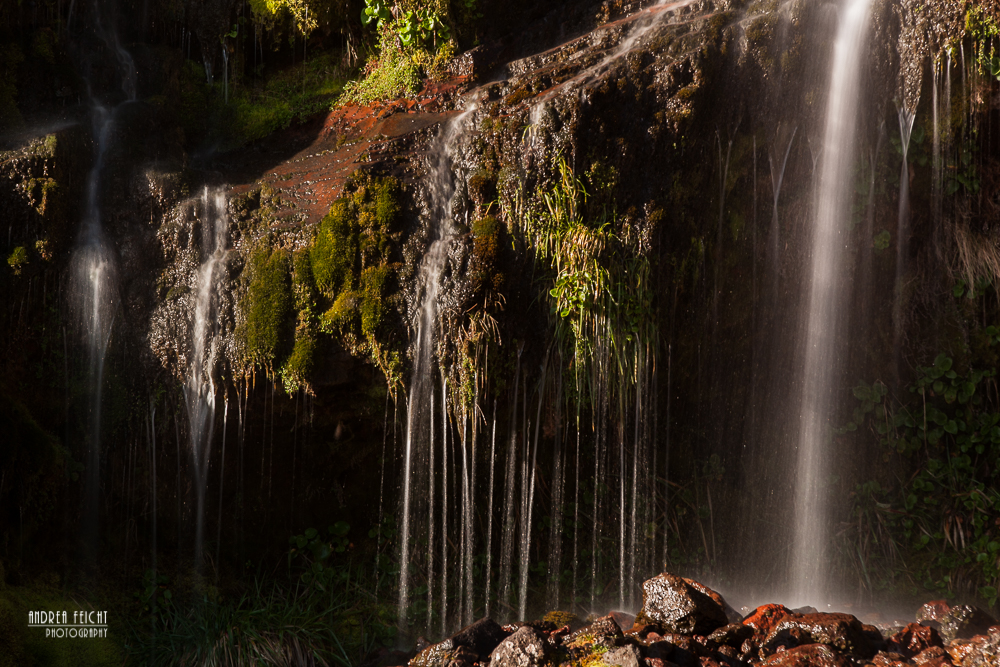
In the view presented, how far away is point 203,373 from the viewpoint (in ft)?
18.7

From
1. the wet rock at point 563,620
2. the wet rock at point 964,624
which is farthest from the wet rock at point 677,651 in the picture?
the wet rock at point 964,624

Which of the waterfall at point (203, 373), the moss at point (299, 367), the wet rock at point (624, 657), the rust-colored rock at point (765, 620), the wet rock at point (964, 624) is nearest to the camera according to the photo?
the wet rock at point (624, 657)

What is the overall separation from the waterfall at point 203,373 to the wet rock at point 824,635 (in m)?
4.23

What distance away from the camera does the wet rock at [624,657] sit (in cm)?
389

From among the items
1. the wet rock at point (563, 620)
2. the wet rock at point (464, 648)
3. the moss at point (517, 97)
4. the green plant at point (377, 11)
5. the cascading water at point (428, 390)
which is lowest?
the wet rock at point (563, 620)

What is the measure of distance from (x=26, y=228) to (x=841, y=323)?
711cm

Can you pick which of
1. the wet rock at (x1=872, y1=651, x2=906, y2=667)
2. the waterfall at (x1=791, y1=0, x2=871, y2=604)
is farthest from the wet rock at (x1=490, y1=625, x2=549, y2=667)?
the waterfall at (x1=791, y1=0, x2=871, y2=604)

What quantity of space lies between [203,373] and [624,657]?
372 centimetres

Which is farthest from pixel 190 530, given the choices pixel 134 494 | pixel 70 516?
pixel 70 516

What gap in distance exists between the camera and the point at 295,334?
222 inches

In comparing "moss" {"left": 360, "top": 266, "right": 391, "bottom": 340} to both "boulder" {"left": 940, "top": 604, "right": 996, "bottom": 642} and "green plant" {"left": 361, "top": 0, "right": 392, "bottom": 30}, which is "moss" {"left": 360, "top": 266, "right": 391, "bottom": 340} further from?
"boulder" {"left": 940, "top": 604, "right": 996, "bottom": 642}

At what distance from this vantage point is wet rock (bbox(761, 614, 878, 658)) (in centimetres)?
427

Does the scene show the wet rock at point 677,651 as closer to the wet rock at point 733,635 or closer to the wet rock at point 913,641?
the wet rock at point 733,635

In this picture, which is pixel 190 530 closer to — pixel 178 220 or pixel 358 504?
pixel 358 504
